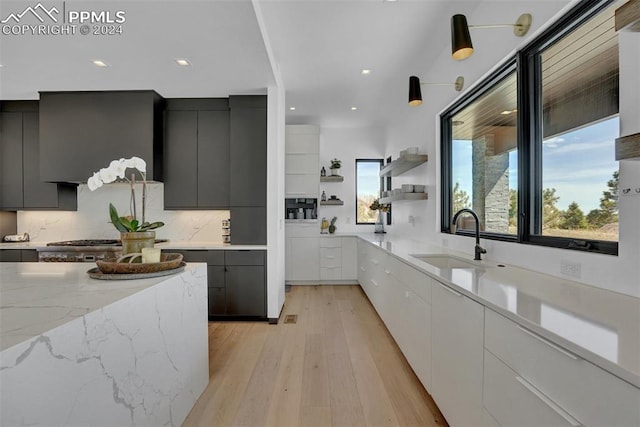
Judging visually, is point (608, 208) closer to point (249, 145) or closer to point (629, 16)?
point (629, 16)

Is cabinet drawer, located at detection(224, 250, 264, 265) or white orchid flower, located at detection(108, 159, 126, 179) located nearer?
white orchid flower, located at detection(108, 159, 126, 179)

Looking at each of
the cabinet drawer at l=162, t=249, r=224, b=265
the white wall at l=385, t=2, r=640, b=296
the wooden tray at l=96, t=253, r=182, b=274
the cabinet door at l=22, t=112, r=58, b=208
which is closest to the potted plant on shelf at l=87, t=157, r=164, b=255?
the wooden tray at l=96, t=253, r=182, b=274

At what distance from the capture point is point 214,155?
3.65 meters

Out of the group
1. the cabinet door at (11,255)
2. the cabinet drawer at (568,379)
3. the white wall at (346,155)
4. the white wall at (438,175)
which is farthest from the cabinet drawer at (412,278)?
the cabinet door at (11,255)

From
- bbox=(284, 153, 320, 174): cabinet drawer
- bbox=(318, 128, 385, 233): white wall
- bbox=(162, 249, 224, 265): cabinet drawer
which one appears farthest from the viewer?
bbox=(318, 128, 385, 233): white wall

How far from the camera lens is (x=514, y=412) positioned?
1063 millimetres

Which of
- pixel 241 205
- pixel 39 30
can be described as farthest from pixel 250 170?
pixel 39 30

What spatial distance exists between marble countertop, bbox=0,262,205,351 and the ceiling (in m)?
1.68

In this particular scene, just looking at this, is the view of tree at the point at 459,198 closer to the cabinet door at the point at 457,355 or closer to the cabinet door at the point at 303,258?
the cabinet door at the point at 457,355

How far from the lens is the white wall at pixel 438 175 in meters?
1.23

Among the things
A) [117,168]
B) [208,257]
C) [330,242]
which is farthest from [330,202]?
[117,168]

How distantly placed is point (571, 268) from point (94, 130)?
4.49 meters

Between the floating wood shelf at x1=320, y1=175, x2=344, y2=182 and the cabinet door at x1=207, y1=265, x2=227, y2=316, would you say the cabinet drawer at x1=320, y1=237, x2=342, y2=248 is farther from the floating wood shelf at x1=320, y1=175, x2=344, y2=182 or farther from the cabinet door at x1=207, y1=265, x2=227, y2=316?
the cabinet door at x1=207, y1=265, x2=227, y2=316

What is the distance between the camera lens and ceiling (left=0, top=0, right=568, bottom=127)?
2.10 m
